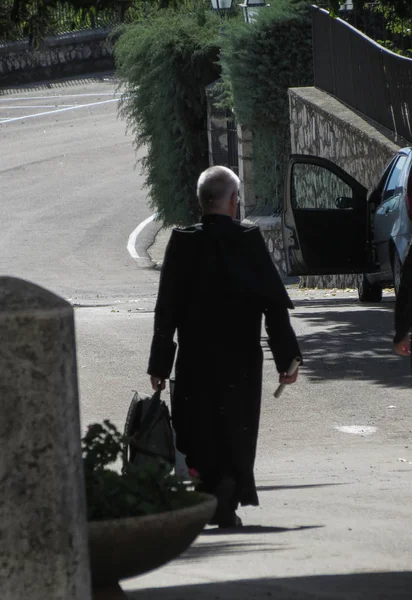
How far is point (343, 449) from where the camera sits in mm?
8078

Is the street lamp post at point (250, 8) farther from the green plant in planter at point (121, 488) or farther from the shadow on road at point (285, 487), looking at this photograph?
the green plant in planter at point (121, 488)

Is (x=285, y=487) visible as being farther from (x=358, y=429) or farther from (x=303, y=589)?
(x=303, y=589)

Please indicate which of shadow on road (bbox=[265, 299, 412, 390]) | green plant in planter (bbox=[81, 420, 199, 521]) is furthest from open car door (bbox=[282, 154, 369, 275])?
green plant in planter (bbox=[81, 420, 199, 521])

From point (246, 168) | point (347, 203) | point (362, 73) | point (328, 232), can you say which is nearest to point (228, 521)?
point (347, 203)

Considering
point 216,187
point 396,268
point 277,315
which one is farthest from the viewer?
point 396,268

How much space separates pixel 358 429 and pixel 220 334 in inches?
129

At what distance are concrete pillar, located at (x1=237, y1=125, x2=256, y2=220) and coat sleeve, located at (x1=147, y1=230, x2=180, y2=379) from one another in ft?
61.9

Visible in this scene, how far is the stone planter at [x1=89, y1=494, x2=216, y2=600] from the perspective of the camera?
3.57 metres

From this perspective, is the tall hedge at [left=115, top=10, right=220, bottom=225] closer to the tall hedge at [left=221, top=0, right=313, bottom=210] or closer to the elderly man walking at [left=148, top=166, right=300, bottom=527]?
the tall hedge at [left=221, top=0, right=313, bottom=210]

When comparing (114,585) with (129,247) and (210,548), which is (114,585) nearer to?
(210,548)

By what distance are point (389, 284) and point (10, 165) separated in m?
21.8

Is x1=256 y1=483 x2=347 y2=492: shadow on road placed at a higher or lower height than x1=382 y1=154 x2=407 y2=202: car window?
lower

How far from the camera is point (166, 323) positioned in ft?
18.0

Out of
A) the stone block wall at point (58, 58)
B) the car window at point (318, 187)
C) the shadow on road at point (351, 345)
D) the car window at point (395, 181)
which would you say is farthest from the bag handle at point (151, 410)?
the stone block wall at point (58, 58)
